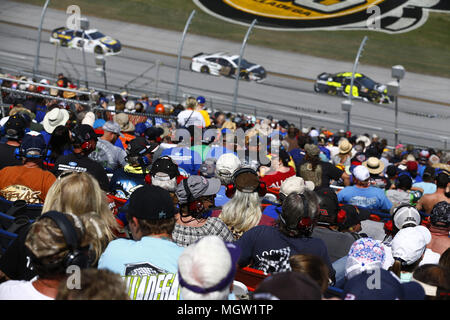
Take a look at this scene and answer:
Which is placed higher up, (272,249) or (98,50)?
(272,249)

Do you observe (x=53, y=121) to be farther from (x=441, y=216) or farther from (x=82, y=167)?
(x=441, y=216)

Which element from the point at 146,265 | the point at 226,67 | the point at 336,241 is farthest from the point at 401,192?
the point at 226,67

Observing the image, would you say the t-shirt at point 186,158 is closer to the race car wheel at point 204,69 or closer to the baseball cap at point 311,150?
the baseball cap at point 311,150

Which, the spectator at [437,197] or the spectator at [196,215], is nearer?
the spectator at [196,215]

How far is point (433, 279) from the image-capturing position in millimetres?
3691

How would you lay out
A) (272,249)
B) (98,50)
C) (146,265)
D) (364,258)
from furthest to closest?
(98,50) → (272,249) → (364,258) → (146,265)

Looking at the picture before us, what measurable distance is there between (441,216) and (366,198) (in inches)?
76.7

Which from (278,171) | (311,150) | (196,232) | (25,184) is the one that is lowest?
(278,171)

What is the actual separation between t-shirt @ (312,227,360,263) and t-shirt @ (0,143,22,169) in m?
3.68

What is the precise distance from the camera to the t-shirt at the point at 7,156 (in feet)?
22.5

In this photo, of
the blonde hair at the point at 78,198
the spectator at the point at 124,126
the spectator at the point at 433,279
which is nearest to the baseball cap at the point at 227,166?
the blonde hair at the point at 78,198

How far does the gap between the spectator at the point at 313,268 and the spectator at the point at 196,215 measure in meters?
1.26

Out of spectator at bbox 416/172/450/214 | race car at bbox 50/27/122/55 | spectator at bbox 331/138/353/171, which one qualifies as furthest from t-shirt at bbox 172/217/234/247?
race car at bbox 50/27/122/55

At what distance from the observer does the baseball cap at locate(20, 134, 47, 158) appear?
5902 mm
